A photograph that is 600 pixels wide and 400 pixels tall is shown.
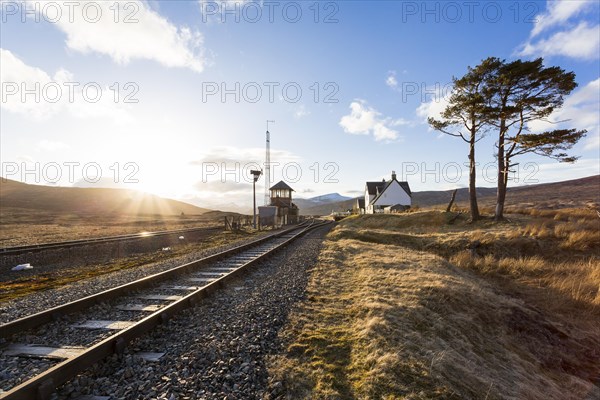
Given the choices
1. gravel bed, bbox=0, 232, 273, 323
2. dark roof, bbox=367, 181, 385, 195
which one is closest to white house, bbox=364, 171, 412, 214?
dark roof, bbox=367, 181, 385, 195

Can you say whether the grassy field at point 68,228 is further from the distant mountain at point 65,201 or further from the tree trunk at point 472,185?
the distant mountain at point 65,201

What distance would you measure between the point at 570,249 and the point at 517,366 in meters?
12.8

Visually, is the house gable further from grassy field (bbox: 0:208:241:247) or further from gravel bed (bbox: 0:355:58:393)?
gravel bed (bbox: 0:355:58:393)

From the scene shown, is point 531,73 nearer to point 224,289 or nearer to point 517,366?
point 517,366

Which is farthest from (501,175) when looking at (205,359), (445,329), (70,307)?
Result: (70,307)

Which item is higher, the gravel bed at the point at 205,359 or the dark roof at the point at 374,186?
the dark roof at the point at 374,186

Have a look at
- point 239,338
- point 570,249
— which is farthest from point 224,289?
point 570,249

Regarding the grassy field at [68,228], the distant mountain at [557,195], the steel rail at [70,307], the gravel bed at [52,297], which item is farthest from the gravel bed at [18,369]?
the distant mountain at [557,195]

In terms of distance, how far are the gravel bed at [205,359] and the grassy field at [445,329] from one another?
34 centimetres

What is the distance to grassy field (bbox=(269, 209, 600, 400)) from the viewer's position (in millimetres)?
4109

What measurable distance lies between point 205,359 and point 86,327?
2693 mm

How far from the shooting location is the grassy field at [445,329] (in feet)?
13.5

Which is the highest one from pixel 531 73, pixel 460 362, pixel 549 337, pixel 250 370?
pixel 531 73

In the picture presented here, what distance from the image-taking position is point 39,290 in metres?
8.70
